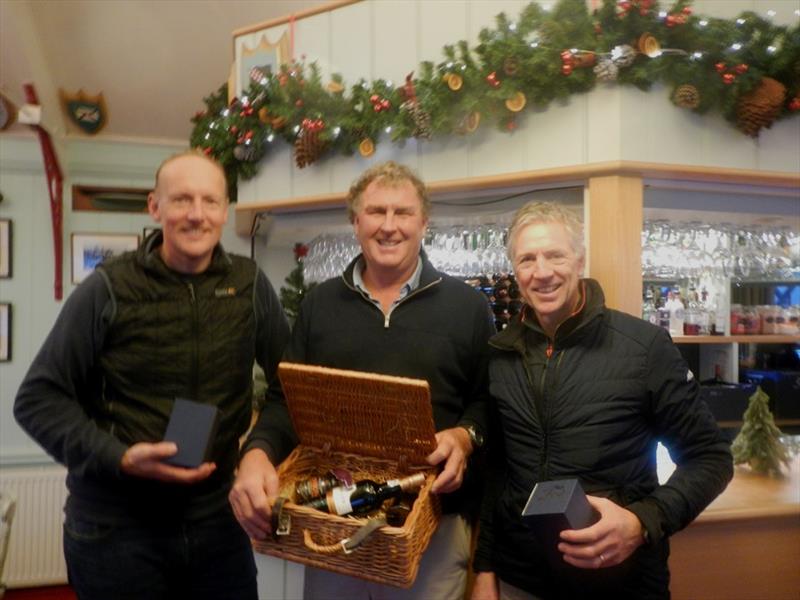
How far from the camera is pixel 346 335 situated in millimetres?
1500

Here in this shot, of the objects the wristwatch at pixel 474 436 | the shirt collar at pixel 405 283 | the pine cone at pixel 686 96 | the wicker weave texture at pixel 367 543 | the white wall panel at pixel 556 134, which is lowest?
the wicker weave texture at pixel 367 543

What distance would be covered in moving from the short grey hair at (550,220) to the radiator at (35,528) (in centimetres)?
314

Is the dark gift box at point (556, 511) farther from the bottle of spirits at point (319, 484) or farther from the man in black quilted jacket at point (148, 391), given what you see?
the man in black quilted jacket at point (148, 391)

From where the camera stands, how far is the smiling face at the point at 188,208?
1.39m

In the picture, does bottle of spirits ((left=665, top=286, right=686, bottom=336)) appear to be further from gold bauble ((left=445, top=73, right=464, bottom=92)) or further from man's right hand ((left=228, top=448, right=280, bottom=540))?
man's right hand ((left=228, top=448, right=280, bottom=540))

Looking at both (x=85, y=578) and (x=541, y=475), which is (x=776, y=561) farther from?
(x=85, y=578)

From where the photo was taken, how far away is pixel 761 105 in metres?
1.84

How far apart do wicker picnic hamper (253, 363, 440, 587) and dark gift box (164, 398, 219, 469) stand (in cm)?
18

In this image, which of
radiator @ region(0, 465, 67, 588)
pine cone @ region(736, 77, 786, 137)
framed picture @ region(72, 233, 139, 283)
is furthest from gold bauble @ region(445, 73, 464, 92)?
radiator @ region(0, 465, 67, 588)

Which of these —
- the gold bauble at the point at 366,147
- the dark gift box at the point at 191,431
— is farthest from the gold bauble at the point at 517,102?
the dark gift box at the point at 191,431

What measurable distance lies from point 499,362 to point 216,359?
0.64m

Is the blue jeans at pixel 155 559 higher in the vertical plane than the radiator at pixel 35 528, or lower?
higher

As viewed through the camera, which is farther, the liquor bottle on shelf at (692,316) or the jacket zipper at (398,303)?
the liquor bottle on shelf at (692,316)

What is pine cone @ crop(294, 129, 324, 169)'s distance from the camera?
234 centimetres
